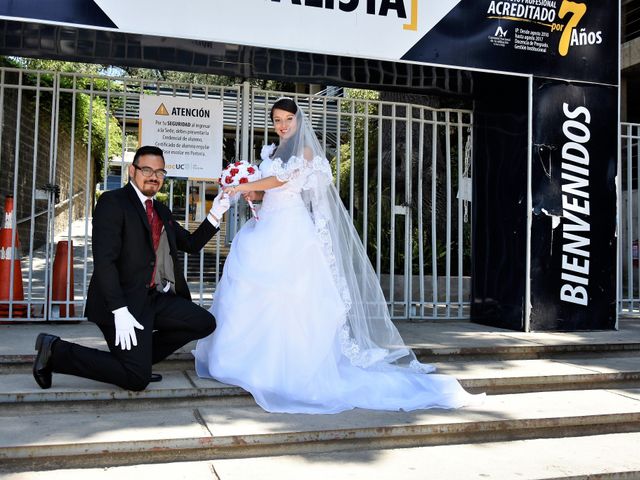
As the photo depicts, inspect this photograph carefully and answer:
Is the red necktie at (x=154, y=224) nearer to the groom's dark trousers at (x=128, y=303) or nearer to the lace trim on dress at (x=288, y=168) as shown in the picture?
the groom's dark trousers at (x=128, y=303)

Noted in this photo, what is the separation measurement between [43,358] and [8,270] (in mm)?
2710

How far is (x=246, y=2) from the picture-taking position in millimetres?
5590

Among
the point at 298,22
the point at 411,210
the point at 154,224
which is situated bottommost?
the point at 154,224

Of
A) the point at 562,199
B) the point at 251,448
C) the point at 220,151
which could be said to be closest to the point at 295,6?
the point at 220,151

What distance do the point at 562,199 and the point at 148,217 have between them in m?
4.22

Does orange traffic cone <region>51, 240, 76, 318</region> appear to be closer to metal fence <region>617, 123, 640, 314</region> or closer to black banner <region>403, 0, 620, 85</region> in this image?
black banner <region>403, 0, 620, 85</region>

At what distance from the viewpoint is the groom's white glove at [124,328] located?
12.7 ft

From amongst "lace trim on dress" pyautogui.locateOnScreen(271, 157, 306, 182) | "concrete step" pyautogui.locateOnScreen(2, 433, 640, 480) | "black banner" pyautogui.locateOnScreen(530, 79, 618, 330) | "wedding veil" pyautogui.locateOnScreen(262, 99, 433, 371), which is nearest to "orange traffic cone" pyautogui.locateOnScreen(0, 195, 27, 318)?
"wedding veil" pyautogui.locateOnScreen(262, 99, 433, 371)

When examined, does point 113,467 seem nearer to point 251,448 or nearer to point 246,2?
point 251,448

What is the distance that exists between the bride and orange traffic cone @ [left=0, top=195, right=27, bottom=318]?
8.47 feet

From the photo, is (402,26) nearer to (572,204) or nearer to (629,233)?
(572,204)

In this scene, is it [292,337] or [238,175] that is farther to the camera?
[238,175]

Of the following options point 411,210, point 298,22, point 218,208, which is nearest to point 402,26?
point 298,22

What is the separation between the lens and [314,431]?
3719 millimetres
